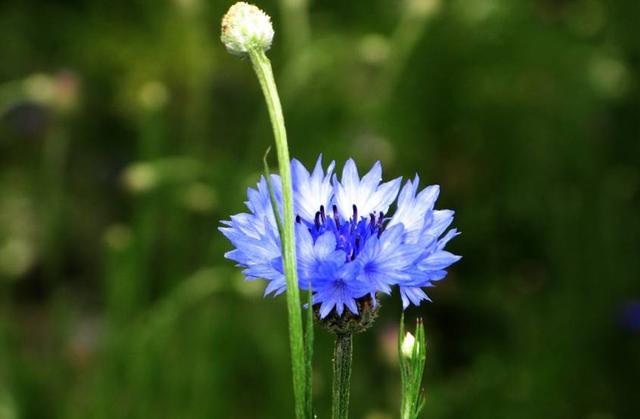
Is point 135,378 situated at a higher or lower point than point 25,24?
lower

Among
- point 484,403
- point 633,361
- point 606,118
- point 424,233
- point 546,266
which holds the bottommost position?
point 424,233

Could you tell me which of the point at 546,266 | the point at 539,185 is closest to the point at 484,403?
the point at 546,266

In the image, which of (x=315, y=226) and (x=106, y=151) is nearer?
(x=315, y=226)

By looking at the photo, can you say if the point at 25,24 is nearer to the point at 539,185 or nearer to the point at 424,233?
the point at 539,185

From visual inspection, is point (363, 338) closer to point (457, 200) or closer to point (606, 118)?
point (457, 200)

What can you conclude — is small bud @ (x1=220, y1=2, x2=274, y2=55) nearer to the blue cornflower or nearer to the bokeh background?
the blue cornflower

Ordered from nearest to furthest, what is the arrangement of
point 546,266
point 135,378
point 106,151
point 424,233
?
point 424,233 → point 135,378 → point 546,266 → point 106,151

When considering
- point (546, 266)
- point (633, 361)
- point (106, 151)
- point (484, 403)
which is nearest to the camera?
point (484, 403)
